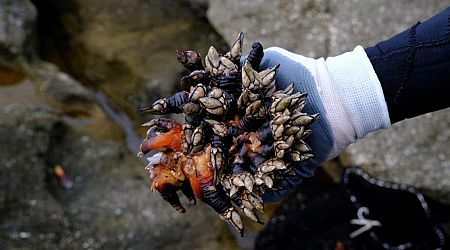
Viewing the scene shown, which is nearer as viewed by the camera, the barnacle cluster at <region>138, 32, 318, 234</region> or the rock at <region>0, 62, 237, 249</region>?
the barnacle cluster at <region>138, 32, 318, 234</region>

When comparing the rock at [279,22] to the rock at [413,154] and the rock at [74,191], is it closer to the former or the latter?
the rock at [413,154]

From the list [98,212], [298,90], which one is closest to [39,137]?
[98,212]

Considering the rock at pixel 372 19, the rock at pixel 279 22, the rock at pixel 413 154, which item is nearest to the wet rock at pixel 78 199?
the rock at pixel 413 154

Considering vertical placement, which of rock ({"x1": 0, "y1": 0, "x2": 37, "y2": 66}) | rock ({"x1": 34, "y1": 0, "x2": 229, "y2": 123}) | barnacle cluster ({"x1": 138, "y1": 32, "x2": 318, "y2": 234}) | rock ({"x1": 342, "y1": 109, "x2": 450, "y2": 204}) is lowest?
rock ({"x1": 342, "y1": 109, "x2": 450, "y2": 204})

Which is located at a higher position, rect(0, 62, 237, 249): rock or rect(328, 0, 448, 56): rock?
rect(328, 0, 448, 56): rock

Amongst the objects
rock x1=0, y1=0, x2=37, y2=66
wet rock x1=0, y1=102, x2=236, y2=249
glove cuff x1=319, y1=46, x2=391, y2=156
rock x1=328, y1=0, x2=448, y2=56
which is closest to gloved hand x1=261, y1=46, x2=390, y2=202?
glove cuff x1=319, y1=46, x2=391, y2=156

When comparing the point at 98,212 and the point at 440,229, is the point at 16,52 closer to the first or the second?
the point at 98,212

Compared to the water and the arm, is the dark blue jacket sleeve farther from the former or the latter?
the water
